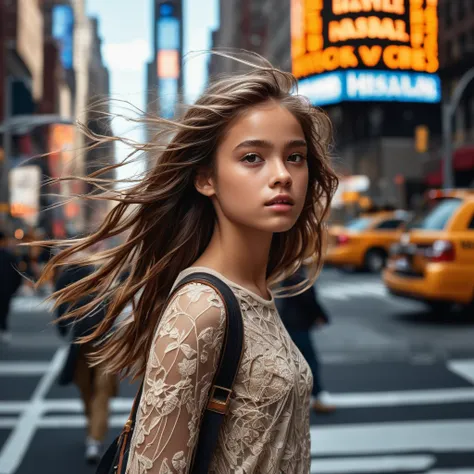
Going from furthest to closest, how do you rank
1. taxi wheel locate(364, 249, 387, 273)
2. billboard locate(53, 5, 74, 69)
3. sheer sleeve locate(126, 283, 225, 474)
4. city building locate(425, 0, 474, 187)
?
1. billboard locate(53, 5, 74, 69)
2. city building locate(425, 0, 474, 187)
3. taxi wheel locate(364, 249, 387, 273)
4. sheer sleeve locate(126, 283, 225, 474)

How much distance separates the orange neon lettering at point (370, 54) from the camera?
373cm

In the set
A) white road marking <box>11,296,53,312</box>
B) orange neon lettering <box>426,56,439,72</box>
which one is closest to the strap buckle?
orange neon lettering <box>426,56,439,72</box>

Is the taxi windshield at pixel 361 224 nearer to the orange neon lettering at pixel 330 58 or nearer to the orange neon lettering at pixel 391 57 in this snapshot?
the orange neon lettering at pixel 330 58

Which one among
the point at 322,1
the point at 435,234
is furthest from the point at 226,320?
the point at 435,234

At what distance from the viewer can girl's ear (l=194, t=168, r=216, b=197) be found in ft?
6.55

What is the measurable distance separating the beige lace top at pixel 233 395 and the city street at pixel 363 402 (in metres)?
3.76

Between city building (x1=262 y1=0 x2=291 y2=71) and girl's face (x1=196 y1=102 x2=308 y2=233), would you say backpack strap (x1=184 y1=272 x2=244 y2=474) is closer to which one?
girl's face (x1=196 y1=102 x2=308 y2=233)

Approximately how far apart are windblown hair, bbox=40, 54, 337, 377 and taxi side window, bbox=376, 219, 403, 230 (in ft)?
77.2

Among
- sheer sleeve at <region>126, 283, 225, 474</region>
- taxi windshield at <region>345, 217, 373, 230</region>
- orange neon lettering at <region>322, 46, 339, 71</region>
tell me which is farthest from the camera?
taxi windshield at <region>345, 217, 373, 230</region>

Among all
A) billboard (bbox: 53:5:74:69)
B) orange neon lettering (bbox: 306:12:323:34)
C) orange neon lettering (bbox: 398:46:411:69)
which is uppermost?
billboard (bbox: 53:5:74:69)

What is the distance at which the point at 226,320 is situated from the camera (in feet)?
5.67

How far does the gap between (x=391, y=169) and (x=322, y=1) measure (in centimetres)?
5074

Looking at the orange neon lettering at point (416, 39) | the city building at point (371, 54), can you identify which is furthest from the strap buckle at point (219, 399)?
the orange neon lettering at point (416, 39)

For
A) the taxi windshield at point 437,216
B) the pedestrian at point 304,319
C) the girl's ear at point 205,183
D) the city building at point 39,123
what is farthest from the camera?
the taxi windshield at point 437,216
